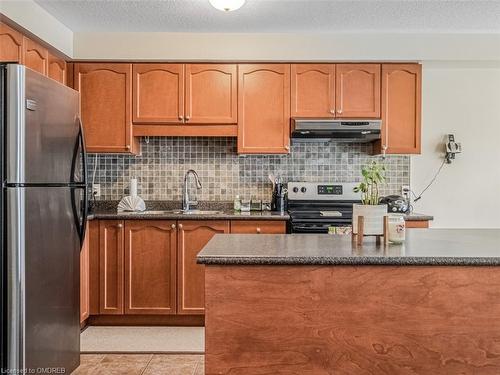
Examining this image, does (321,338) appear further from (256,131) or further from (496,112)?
(496,112)

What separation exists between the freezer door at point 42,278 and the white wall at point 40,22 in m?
1.20

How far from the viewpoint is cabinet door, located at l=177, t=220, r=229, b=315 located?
11.5ft

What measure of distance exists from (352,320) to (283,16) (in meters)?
2.37

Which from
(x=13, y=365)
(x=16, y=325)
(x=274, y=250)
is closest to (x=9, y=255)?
(x=16, y=325)

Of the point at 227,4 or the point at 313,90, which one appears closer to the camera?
the point at 227,4

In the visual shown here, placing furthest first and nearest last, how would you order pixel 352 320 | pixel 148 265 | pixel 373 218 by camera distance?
1. pixel 148 265
2. pixel 373 218
3. pixel 352 320

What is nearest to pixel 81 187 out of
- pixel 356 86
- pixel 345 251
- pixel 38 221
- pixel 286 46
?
pixel 38 221

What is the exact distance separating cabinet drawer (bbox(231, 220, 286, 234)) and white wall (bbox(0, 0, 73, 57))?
1.89 m

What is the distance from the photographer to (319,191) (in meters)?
3.93

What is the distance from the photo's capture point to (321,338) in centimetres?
167

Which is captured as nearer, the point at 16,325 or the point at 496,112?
the point at 16,325

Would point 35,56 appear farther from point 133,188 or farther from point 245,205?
point 245,205

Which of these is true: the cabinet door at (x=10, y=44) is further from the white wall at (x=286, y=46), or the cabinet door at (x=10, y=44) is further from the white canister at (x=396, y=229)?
the white canister at (x=396, y=229)

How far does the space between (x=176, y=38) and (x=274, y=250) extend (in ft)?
8.09
